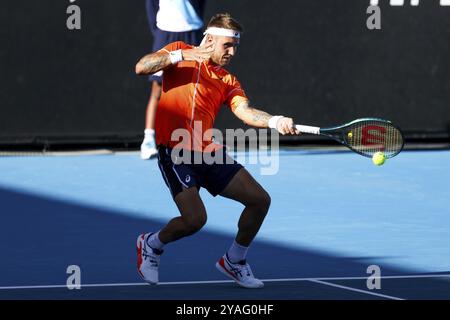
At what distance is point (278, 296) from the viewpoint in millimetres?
7352

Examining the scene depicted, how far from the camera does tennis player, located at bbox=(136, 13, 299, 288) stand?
7.62 metres

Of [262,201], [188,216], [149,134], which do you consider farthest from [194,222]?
[149,134]

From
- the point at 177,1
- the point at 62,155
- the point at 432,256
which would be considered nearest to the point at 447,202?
the point at 432,256

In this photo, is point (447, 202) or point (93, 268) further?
point (447, 202)

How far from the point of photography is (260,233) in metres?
9.60

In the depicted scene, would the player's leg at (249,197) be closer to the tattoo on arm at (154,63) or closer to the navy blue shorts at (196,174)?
the navy blue shorts at (196,174)

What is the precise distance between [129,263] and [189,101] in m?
1.22

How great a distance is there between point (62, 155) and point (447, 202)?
14.8 ft

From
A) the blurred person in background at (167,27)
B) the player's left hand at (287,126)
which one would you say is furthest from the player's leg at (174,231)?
the blurred person in background at (167,27)

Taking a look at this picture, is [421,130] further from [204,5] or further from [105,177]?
[105,177]

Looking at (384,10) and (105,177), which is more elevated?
(384,10)

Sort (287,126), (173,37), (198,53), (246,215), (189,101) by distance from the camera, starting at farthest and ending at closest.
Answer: (173,37), (189,101), (246,215), (198,53), (287,126)

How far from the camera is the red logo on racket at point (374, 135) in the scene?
7910mm

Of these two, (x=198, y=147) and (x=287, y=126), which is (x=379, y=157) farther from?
(x=198, y=147)
